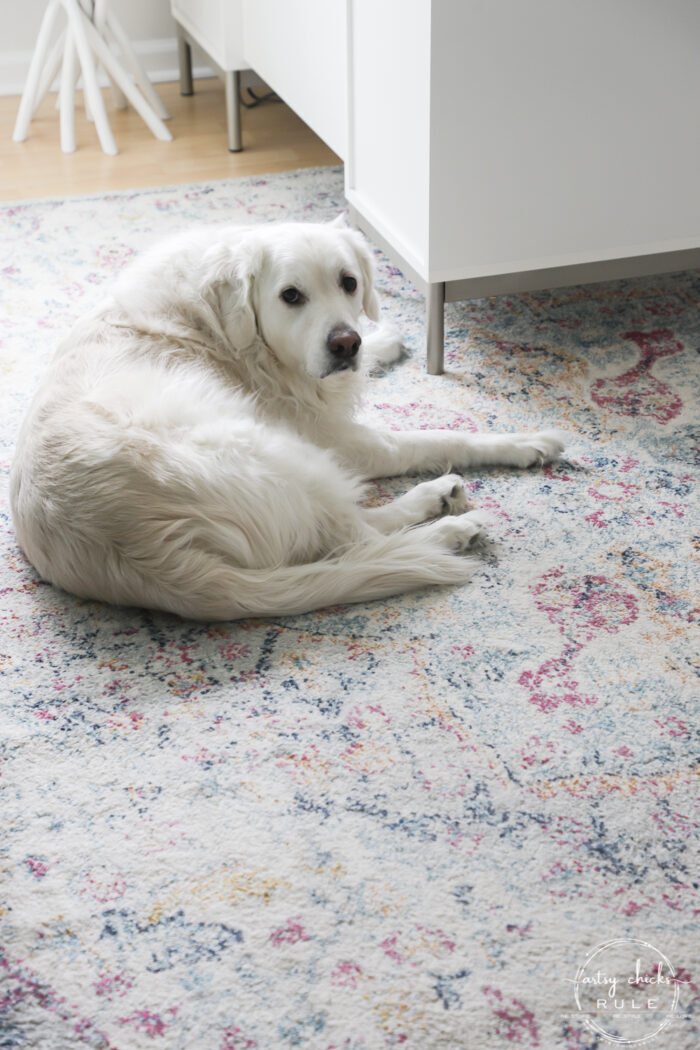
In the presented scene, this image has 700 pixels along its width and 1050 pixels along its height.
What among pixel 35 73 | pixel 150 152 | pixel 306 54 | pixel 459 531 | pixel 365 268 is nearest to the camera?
pixel 459 531

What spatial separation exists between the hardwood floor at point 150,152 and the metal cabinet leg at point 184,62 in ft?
0.42

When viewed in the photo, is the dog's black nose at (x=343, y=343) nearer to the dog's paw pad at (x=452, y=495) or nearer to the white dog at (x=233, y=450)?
the white dog at (x=233, y=450)

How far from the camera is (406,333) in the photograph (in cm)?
239

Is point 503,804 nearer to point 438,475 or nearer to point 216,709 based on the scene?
point 216,709

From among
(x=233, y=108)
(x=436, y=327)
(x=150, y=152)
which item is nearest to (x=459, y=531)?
(x=436, y=327)

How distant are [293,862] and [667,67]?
5.54 ft

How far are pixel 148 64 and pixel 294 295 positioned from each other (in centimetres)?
327

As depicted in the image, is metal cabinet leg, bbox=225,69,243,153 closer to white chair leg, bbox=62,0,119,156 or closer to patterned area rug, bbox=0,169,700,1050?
white chair leg, bbox=62,0,119,156

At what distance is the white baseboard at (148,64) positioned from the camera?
431cm

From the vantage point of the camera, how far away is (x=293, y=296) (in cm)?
172

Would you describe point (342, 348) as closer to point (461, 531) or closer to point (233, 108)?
point (461, 531)

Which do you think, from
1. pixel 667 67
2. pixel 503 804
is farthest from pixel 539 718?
pixel 667 67

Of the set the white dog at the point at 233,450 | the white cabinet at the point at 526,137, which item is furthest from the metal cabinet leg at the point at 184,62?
the white dog at the point at 233,450

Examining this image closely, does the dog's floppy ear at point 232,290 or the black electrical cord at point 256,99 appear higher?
the dog's floppy ear at point 232,290
